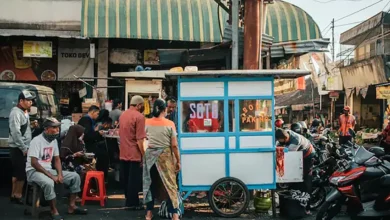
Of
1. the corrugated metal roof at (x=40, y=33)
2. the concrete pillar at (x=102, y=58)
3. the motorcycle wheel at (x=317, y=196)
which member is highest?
the corrugated metal roof at (x=40, y=33)

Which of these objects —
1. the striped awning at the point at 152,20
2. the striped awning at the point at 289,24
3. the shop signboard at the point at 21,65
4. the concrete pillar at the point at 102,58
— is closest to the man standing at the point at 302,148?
the striped awning at the point at 152,20

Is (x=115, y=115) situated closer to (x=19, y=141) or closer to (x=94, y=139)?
(x=94, y=139)

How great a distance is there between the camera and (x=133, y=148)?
8.23 metres

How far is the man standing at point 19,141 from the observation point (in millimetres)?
8109

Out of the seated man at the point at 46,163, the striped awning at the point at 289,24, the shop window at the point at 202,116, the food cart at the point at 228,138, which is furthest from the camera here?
the striped awning at the point at 289,24

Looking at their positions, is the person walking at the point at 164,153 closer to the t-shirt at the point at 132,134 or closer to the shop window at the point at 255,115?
the t-shirt at the point at 132,134

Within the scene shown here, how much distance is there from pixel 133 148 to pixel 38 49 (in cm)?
842

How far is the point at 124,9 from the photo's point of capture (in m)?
15.0

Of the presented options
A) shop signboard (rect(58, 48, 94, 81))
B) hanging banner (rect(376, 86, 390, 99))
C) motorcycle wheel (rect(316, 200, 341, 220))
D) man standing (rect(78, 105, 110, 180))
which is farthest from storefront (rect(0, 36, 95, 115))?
motorcycle wheel (rect(316, 200, 341, 220))

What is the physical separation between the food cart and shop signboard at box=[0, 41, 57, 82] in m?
9.30

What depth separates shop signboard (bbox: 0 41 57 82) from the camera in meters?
15.6

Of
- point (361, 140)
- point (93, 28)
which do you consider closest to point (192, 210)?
point (93, 28)

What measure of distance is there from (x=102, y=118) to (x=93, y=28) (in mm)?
4923

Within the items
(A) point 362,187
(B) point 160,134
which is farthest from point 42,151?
(A) point 362,187
